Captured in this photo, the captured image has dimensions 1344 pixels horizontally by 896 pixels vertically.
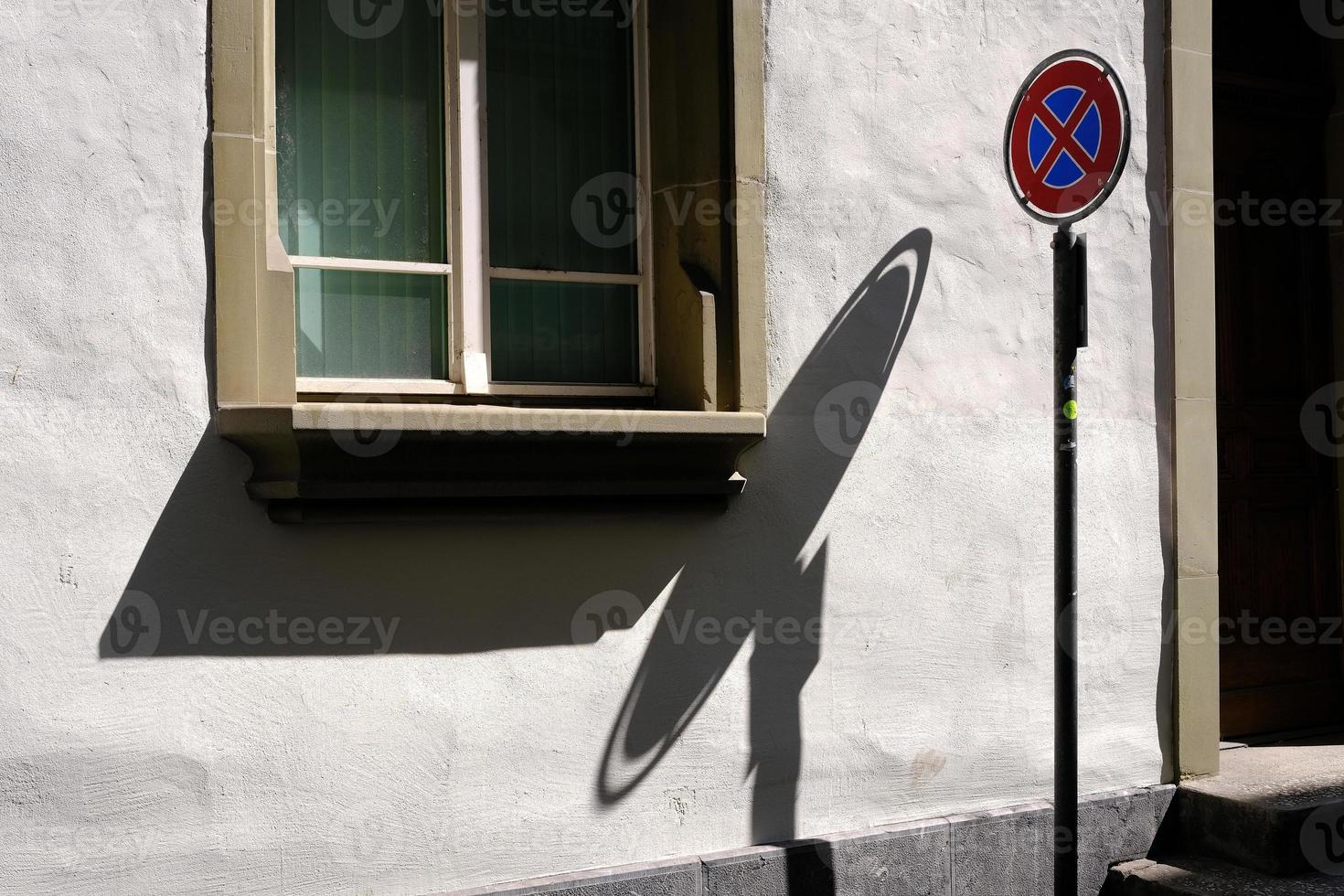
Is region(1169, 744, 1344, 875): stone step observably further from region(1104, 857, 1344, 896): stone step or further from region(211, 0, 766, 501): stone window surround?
region(211, 0, 766, 501): stone window surround

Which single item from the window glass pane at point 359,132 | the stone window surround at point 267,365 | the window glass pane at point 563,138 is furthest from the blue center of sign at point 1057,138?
the window glass pane at point 359,132

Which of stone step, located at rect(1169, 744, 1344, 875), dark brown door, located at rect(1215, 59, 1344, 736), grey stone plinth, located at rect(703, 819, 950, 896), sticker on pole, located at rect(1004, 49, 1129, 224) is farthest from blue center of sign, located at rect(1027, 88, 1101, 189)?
stone step, located at rect(1169, 744, 1344, 875)

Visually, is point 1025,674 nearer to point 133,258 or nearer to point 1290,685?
point 1290,685

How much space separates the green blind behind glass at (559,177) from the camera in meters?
4.73

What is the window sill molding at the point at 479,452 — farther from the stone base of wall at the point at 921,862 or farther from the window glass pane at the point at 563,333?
the stone base of wall at the point at 921,862

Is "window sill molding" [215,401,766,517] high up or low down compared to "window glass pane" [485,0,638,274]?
down

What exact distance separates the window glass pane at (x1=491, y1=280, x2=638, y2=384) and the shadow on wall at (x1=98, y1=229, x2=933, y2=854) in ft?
1.98

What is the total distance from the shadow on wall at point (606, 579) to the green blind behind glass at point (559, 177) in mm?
680

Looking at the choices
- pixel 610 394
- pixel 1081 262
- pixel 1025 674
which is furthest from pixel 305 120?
pixel 1025 674

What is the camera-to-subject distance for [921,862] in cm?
500

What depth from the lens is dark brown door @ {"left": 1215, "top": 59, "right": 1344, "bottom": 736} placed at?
257 inches

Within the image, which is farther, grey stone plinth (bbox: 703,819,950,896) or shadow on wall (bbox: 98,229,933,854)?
grey stone plinth (bbox: 703,819,950,896)

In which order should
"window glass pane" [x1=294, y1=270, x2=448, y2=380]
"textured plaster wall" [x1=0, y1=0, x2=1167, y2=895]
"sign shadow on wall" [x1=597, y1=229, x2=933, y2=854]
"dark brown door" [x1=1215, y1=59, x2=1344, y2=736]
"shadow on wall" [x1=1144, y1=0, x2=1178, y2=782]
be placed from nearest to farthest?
"textured plaster wall" [x1=0, y1=0, x2=1167, y2=895] → "window glass pane" [x1=294, y1=270, x2=448, y2=380] → "sign shadow on wall" [x1=597, y1=229, x2=933, y2=854] → "shadow on wall" [x1=1144, y1=0, x2=1178, y2=782] → "dark brown door" [x1=1215, y1=59, x2=1344, y2=736]

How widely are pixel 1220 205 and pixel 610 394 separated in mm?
3695
